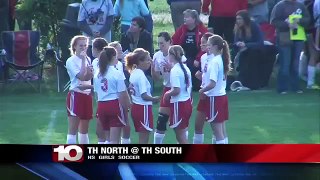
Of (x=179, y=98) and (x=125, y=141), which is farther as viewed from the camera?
(x=179, y=98)

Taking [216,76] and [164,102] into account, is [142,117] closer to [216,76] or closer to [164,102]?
[164,102]

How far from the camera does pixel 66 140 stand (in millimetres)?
4785

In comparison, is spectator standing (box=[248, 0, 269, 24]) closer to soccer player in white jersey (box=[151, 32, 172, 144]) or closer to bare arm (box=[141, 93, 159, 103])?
soccer player in white jersey (box=[151, 32, 172, 144])

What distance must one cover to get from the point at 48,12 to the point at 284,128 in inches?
52.1

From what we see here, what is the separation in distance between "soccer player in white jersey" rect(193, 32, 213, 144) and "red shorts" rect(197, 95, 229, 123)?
3cm

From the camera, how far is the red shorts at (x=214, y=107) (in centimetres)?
493

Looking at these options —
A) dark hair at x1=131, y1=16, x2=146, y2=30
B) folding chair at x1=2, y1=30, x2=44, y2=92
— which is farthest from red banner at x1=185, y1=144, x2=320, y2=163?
folding chair at x1=2, y1=30, x2=44, y2=92

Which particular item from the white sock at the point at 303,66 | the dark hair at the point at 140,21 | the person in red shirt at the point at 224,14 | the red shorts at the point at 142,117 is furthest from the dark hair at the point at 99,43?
the white sock at the point at 303,66

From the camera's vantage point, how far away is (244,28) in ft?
16.3

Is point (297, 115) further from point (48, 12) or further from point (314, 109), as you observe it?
point (48, 12)

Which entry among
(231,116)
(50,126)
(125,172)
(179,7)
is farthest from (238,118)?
(50,126)

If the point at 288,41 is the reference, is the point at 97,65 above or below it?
below

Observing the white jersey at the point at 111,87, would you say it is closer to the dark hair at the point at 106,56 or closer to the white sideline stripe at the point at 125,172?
the dark hair at the point at 106,56

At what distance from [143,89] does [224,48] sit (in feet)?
1.50
